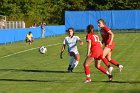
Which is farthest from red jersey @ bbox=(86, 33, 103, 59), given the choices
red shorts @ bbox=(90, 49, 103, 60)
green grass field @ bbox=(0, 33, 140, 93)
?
green grass field @ bbox=(0, 33, 140, 93)

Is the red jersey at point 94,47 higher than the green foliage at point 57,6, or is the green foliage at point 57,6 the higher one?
the red jersey at point 94,47

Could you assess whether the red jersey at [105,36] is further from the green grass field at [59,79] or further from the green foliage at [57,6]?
the green foliage at [57,6]

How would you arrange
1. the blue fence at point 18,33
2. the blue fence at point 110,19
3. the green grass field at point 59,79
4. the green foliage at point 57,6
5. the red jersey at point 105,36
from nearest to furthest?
the green grass field at point 59,79 → the red jersey at point 105,36 → the blue fence at point 18,33 → the blue fence at point 110,19 → the green foliage at point 57,6

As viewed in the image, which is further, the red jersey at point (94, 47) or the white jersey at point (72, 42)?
the white jersey at point (72, 42)

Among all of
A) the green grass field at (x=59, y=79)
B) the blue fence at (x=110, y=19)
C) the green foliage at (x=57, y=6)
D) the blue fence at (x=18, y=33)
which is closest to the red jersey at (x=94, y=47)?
the green grass field at (x=59, y=79)

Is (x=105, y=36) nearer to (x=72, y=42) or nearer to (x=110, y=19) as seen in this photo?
(x=72, y=42)

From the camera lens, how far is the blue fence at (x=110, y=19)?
75562mm

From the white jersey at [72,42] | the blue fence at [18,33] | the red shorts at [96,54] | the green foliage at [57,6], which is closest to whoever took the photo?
the red shorts at [96,54]

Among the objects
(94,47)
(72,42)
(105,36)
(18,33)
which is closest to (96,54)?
(94,47)

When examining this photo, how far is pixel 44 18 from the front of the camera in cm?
8550

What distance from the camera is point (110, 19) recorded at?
7638 centimetres

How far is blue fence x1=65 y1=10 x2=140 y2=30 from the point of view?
75.6 metres

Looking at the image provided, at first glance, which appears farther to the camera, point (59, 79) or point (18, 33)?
point (18, 33)

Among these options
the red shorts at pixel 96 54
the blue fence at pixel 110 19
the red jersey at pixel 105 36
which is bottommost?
the blue fence at pixel 110 19
